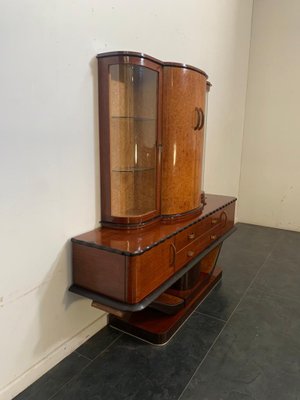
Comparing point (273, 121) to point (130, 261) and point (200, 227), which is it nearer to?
point (200, 227)

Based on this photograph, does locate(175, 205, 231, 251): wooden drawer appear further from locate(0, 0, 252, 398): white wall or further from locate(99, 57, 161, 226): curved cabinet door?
locate(0, 0, 252, 398): white wall

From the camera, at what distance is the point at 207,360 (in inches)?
64.9

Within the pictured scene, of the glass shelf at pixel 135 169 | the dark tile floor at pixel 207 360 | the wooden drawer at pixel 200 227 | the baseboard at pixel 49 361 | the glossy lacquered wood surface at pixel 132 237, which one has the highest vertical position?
the glass shelf at pixel 135 169

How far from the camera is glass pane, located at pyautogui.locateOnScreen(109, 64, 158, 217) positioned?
5.42ft

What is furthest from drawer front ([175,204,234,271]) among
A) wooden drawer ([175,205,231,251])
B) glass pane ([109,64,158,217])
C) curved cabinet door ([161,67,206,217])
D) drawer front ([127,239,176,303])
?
glass pane ([109,64,158,217])

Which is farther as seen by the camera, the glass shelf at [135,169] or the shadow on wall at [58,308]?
the glass shelf at [135,169]

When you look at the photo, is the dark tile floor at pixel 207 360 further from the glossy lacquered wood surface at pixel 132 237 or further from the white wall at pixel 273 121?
the white wall at pixel 273 121

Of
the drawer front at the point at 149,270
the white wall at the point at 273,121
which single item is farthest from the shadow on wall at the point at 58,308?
the white wall at the point at 273,121

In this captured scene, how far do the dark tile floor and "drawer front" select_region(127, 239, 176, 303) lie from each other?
0.45 m

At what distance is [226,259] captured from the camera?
9.95 ft

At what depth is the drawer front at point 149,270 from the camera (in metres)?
1.39

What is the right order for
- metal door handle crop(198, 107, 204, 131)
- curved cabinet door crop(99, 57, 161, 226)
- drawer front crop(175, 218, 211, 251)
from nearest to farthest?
curved cabinet door crop(99, 57, 161, 226) < drawer front crop(175, 218, 211, 251) < metal door handle crop(198, 107, 204, 131)

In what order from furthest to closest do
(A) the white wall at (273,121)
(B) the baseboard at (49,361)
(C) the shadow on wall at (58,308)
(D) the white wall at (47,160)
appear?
(A) the white wall at (273,121)
(C) the shadow on wall at (58,308)
(B) the baseboard at (49,361)
(D) the white wall at (47,160)

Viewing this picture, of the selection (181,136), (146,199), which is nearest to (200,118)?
(181,136)
